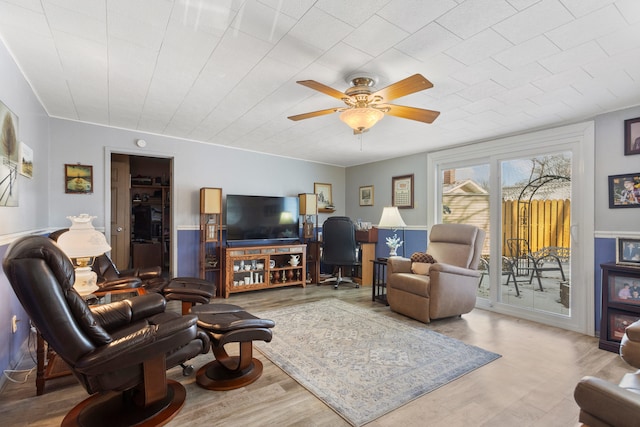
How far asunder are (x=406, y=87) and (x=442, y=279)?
2.20 metres

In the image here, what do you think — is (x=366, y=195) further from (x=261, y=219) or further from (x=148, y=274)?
(x=148, y=274)

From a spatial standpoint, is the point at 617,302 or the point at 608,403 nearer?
the point at 608,403

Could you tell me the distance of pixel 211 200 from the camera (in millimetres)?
4535

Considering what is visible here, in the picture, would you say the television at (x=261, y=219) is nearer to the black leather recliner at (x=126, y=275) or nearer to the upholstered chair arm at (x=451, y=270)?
the black leather recliner at (x=126, y=275)

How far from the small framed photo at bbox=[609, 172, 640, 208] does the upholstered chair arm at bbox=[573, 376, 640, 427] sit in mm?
2785

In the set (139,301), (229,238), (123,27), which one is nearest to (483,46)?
(123,27)

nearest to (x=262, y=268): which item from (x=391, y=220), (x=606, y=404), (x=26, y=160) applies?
(x=391, y=220)

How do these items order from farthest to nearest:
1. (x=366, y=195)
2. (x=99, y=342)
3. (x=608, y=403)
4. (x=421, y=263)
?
(x=366, y=195) < (x=421, y=263) < (x=99, y=342) < (x=608, y=403)

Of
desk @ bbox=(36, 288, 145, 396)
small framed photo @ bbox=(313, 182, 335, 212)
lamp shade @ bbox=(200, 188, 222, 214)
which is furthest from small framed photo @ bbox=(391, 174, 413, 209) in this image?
desk @ bbox=(36, 288, 145, 396)

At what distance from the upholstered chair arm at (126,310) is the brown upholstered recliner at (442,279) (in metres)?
2.59

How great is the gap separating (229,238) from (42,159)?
2.37 meters

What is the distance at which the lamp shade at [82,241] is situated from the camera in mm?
2219

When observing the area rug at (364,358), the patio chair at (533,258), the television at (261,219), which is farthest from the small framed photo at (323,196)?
the patio chair at (533,258)

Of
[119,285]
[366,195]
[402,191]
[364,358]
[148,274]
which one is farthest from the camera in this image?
[366,195]
